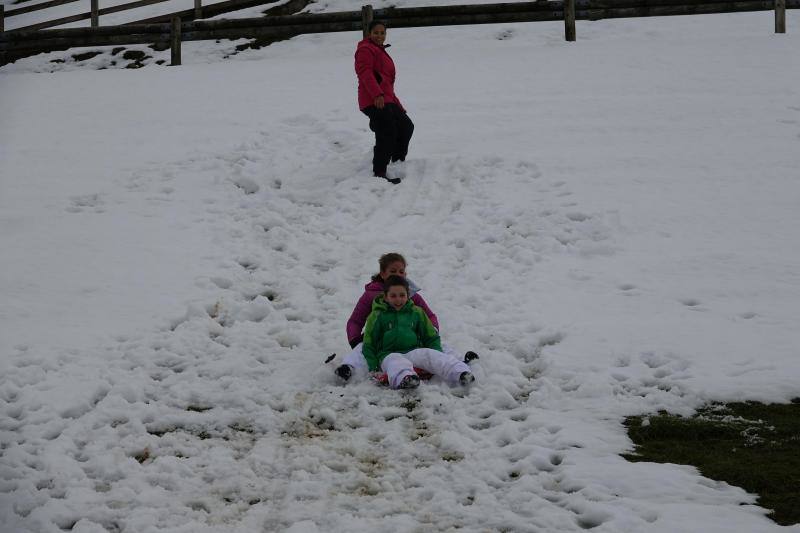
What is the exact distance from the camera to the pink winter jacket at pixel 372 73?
10.2 meters

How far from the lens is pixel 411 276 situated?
27.0ft

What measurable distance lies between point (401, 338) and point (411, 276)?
77.1 inches

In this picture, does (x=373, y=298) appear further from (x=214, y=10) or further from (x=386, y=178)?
(x=214, y=10)

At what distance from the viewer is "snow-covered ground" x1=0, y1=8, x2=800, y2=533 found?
456cm

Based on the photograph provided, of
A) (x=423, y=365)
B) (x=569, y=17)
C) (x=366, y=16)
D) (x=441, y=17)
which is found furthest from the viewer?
(x=569, y=17)

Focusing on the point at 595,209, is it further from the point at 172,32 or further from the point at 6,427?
the point at 172,32

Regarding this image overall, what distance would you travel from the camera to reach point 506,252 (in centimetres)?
855

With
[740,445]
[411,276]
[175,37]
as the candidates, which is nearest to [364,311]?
[411,276]

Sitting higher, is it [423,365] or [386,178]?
[386,178]

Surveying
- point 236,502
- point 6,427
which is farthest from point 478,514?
point 6,427

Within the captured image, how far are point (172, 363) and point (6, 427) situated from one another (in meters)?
1.33

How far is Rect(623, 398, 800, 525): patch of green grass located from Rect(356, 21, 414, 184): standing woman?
569 centimetres

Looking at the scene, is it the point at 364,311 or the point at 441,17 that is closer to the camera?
the point at 364,311

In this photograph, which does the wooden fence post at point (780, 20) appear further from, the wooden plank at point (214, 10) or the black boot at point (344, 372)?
the wooden plank at point (214, 10)
